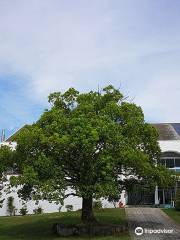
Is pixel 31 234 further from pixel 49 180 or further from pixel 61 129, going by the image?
pixel 61 129

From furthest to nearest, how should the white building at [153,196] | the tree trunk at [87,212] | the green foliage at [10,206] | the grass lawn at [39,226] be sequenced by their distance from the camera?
the white building at [153,196]
the green foliage at [10,206]
the tree trunk at [87,212]
the grass lawn at [39,226]

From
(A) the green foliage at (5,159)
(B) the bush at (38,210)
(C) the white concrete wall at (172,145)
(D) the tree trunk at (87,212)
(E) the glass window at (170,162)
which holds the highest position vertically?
(C) the white concrete wall at (172,145)

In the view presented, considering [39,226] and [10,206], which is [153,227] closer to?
[39,226]

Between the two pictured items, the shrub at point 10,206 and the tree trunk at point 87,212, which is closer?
the tree trunk at point 87,212

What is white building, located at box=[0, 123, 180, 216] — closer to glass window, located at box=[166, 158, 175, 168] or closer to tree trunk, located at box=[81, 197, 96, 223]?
glass window, located at box=[166, 158, 175, 168]

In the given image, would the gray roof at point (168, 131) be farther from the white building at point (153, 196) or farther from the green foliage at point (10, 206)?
the green foliage at point (10, 206)

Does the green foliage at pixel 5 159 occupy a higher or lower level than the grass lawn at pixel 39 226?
higher

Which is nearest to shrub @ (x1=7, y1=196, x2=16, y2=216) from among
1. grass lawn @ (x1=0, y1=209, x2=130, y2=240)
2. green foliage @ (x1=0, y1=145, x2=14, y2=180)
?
grass lawn @ (x1=0, y1=209, x2=130, y2=240)

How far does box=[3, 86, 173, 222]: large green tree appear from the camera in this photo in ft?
76.0

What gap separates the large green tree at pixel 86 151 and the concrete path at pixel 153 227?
2713mm

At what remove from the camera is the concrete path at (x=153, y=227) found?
896 inches

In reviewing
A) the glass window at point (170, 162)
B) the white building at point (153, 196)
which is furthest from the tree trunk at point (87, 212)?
the glass window at point (170, 162)

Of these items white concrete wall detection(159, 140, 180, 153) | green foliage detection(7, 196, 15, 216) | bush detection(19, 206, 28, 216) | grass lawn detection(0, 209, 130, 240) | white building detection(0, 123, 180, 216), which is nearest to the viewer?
grass lawn detection(0, 209, 130, 240)

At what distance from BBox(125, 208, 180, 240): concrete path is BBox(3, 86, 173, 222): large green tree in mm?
2713
